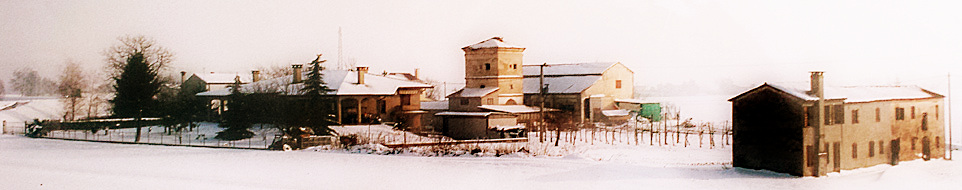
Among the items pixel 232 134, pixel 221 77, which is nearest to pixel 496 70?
pixel 232 134

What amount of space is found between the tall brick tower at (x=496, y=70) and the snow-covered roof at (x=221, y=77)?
4.32 m

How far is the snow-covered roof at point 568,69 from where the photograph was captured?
58.4 feet

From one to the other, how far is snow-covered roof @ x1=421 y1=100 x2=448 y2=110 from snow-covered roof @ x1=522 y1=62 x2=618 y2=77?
2.11 metres

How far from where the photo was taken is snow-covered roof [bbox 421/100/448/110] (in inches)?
663

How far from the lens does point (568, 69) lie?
18.5 metres

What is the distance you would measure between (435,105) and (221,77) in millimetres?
4534

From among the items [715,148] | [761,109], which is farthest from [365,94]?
[761,109]

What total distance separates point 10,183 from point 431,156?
549 centimetres

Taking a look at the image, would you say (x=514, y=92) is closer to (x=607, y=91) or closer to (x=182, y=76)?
(x=607, y=91)

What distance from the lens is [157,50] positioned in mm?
12984

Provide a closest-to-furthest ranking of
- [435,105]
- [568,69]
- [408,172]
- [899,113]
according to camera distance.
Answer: [899,113] < [408,172] < [435,105] < [568,69]

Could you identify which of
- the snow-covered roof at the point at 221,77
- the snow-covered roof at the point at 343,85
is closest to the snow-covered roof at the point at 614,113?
the snow-covered roof at the point at 343,85

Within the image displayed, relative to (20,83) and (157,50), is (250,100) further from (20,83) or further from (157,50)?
(20,83)

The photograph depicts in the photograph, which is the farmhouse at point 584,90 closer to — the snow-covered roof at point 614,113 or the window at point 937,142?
the snow-covered roof at point 614,113
